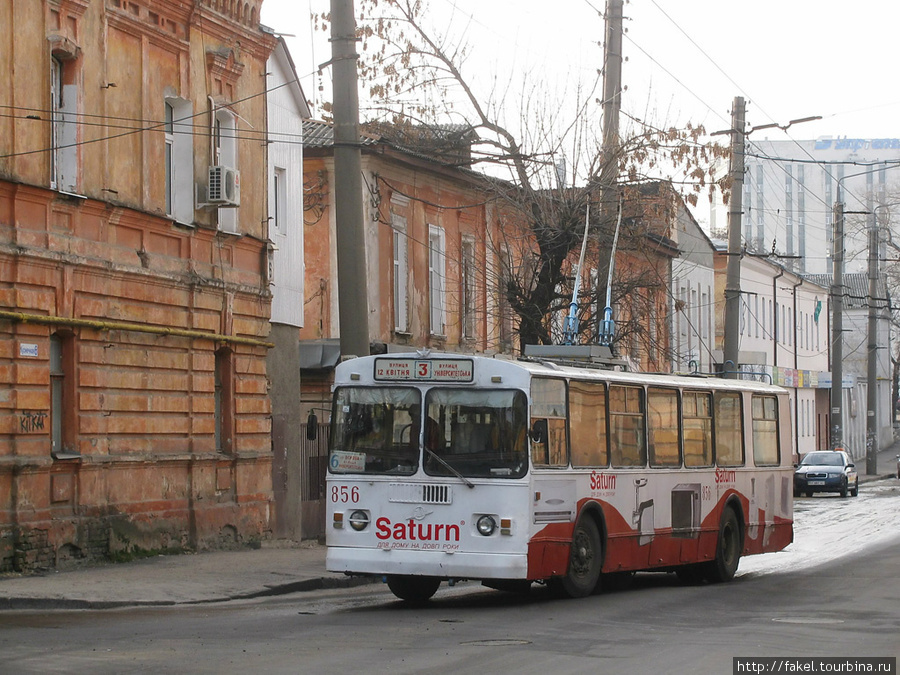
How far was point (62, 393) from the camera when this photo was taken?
18812 millimetres

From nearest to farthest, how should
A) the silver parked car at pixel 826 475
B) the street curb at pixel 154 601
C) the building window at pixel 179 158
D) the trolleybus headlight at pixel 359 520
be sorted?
the street curb at pixel 154 601 → the trolleybus headlight at pixel 359 520 → the building window at pixel 179 158 → the silver parked car at pixel 826 475

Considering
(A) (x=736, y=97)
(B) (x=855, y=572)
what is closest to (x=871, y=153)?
(A) (x=736, y=97)

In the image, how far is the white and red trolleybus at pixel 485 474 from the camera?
14203 millimetres

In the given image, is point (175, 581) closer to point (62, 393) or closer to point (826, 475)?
point (62, 393)

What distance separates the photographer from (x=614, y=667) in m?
10.0

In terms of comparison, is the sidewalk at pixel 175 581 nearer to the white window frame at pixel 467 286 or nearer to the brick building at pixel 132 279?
the brick building at pixel 132 279

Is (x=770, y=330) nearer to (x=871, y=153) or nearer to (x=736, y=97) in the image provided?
(x=736, y=97)

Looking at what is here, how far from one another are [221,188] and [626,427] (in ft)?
27.4

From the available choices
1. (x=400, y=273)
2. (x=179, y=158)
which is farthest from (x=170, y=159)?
(x=400, y=273)

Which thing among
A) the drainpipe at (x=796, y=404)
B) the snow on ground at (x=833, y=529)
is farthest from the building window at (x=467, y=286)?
the drainpipe at (x=796, y=404)

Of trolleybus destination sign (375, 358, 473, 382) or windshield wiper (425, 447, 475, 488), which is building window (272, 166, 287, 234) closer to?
trolleybus destination sign (375, 358, 473, 382)

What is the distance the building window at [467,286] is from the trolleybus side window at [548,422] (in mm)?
18821

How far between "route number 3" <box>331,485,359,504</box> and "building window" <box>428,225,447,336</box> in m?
18.4

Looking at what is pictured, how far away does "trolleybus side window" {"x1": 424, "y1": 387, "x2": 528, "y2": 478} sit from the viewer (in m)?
14.3
